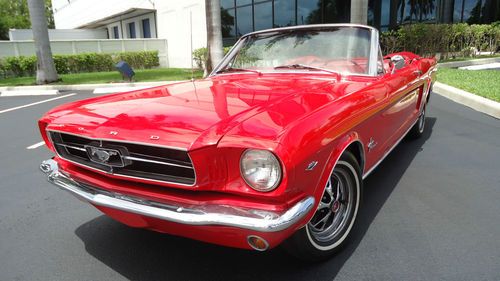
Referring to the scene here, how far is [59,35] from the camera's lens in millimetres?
32000

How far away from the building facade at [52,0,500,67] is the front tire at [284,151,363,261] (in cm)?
1102

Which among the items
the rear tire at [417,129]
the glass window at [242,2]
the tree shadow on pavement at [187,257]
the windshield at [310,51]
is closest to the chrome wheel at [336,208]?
the tree shadow on pavement at [187,257]

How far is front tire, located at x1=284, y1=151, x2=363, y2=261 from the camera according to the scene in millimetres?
2191

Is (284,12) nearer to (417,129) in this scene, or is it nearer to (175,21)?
(175,21)

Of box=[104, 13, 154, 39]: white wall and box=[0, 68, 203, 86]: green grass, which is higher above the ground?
box=[104, 13, 154, 39]: white wall

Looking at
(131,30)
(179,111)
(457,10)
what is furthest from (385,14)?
(131,30)

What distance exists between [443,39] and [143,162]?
15.3 metres

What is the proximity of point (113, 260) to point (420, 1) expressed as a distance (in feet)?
57.7

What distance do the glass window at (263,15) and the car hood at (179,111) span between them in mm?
15314

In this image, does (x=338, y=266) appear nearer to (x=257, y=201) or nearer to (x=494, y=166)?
(x=257, y=201)

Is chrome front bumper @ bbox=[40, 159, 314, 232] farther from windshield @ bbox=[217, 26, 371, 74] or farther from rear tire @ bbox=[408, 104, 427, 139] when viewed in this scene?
rear tire @ bbox=[408, 104, 427, 139]

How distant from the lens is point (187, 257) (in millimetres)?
2457

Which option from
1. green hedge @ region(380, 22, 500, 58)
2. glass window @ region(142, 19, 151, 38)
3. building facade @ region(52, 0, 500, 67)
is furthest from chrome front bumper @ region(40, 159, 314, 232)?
glass window @ region(142, 19, 151, 38)

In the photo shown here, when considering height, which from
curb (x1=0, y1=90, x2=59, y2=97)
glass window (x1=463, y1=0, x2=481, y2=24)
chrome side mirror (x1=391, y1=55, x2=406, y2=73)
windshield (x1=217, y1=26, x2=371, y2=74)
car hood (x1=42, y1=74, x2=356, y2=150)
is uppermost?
glass window (x1=463, y1=0, x2=481, y2=24)
